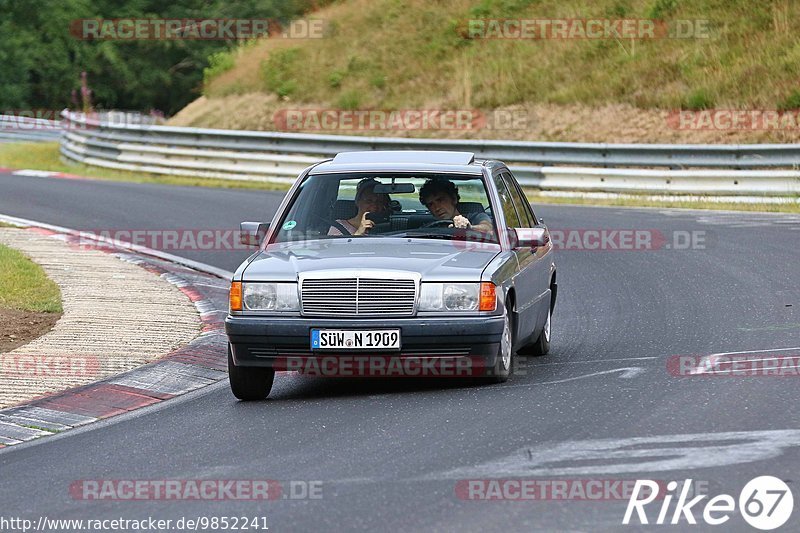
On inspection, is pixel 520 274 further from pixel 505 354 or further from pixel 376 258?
pixel 376 258

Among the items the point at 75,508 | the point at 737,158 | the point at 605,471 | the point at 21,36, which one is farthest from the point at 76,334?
the point at 21,36

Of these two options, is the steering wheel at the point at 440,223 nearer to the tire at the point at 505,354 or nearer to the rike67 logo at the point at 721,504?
the tire at the point at 505,354

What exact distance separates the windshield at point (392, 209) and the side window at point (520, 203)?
0.75 m

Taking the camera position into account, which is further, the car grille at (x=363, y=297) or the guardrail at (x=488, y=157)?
the guardrail at (x=488, y=157)

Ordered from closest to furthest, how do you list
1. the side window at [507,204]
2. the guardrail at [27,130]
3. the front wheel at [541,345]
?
1. the side window at [507,204]
2. the front wheel at [541,345]
3. the guardrail at [27,130]

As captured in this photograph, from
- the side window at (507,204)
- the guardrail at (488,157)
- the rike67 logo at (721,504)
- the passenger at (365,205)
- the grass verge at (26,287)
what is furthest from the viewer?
the guardrail at (488,157)

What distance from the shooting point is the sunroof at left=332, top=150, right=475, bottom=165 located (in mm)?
10055

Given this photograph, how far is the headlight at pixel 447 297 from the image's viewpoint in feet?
28.0

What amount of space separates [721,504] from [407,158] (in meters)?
4.83

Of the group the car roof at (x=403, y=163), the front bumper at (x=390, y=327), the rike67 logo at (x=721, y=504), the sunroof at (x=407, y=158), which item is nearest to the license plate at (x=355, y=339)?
the front bumper at (x=390, y=327)

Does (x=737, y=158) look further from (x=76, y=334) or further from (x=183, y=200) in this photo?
(x=76, y=334)

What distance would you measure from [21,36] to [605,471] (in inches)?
2432

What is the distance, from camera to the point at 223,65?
39125 mm

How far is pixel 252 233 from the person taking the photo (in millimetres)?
9664
